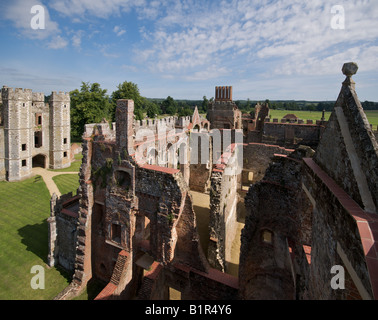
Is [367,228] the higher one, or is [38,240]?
[367,228]

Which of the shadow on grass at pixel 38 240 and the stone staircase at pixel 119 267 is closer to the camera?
the stone staircase at pixel 119 267

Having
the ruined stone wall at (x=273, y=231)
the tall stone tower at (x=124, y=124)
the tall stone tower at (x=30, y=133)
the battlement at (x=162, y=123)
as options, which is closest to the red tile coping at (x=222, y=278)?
the ruined stone wall at (x=273, y=231)

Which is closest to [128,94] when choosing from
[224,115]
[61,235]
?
[224,115]

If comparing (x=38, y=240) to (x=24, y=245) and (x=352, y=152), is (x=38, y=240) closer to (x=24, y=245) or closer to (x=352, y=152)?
(x=24, y=245)

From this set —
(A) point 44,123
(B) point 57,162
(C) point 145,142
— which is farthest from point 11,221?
(A) point 44,123

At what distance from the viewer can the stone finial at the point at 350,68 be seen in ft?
17.4

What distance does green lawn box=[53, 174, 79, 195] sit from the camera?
25953mm

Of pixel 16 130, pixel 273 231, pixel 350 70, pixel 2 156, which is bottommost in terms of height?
pixel 273 231

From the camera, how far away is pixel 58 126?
34031mm

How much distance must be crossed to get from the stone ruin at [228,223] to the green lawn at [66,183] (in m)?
11.2

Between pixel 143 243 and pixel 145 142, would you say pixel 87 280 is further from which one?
pixel 145 142

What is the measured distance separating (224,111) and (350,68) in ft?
80.7

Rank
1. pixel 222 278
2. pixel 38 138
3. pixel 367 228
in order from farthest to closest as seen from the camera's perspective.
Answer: pixel 38 138 < pixel 222 278 < pixel 367 228

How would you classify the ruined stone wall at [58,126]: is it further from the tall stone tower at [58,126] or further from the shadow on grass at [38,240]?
the shadow on grass at [38,240]
